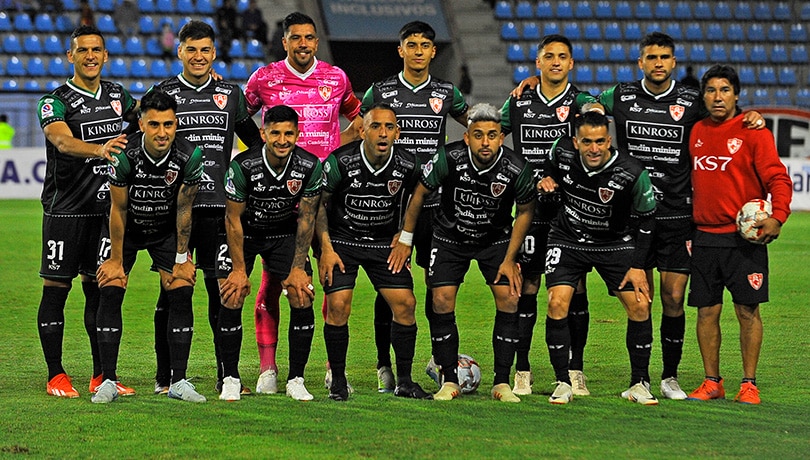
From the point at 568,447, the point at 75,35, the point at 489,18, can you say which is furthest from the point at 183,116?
the point at 489,18

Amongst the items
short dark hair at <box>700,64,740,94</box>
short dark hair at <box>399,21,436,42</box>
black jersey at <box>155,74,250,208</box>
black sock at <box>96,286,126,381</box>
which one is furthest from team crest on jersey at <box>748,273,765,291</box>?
black sock at <box>96,286,126,381</box>

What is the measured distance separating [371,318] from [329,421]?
4.03 m

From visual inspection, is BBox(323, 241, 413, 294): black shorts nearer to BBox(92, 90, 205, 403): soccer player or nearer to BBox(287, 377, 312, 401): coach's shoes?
BBox(287, 377, 312, 401): coach's shoes

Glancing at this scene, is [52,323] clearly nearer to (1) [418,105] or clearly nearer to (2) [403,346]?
(2) [403,346]

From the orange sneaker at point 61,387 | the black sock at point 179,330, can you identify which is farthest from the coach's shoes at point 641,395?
the orange sneaker at point 61,387

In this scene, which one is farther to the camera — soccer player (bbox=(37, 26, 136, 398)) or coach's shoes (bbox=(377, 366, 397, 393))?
→ coach's shoes (bbox=(377, 366, 397, 393))

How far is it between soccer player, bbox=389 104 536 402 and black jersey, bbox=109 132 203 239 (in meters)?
1.33

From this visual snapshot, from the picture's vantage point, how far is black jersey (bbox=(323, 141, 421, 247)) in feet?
22.5

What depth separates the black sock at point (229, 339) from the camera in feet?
22.1

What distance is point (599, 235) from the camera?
6871 millimetres

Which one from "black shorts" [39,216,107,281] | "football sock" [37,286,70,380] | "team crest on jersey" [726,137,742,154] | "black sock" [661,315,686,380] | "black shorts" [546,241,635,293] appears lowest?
"black sock" [661,315,686,380]

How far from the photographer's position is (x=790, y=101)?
93.4 ft

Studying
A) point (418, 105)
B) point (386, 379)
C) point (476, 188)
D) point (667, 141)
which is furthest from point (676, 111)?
point (386, 379)

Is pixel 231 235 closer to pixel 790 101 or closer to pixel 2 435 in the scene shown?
pixel 2 435
